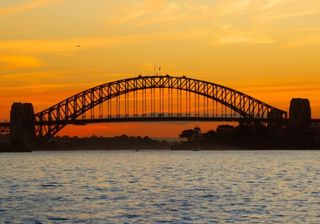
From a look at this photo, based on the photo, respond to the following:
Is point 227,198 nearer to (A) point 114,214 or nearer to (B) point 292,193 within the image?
(B) point 292,193

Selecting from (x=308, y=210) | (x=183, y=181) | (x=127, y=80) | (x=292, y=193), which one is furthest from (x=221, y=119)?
(x=308, y=210)

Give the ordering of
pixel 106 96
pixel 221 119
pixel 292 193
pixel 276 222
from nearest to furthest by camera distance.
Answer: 1. pixel 276 222
2. pixel 292 193
3. pixel 221 119
4. pixel 106 96

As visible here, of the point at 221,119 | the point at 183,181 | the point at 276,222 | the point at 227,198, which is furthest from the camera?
the point at 221,119

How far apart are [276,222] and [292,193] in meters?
17.2

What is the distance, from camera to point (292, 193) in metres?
58.5

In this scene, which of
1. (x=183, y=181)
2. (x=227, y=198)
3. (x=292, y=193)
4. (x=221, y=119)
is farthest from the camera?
(x=221, y=119)

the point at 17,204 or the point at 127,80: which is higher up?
the point at 127,80

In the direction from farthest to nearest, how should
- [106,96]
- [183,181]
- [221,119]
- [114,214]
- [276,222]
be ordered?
[106,96]
[221,119]
[183,181]
[114,214]
[276,222]

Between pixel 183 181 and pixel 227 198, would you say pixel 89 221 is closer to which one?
pixel 227 198

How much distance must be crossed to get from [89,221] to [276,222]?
850 centimetres

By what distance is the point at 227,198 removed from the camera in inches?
→ 2153

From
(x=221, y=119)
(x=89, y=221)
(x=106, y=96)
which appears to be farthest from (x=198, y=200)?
(x=106, y=96)

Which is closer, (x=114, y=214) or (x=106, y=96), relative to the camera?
(x=114, y=214)

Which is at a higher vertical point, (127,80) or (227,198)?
(127,80)
